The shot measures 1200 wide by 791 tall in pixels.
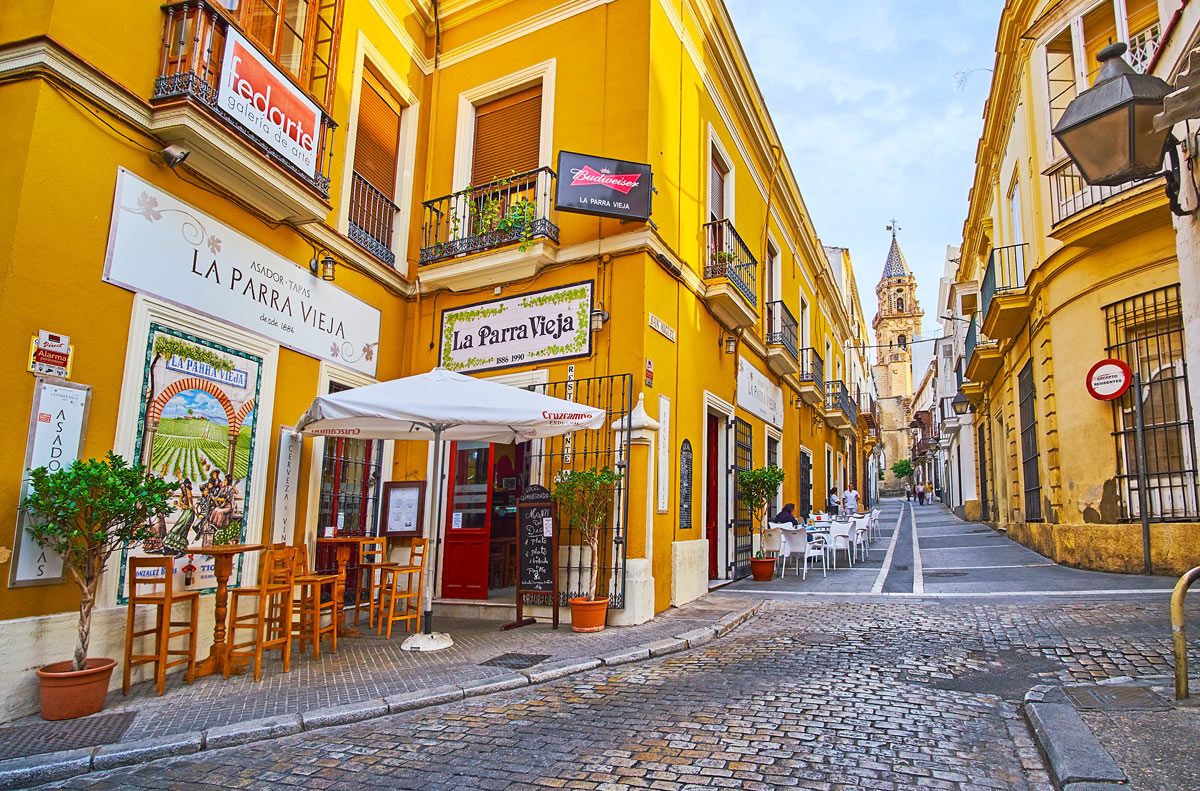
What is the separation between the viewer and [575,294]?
9.12 meters

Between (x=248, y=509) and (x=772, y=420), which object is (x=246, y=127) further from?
(x=772, y=420)

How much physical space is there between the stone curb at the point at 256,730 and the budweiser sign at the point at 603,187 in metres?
4.95

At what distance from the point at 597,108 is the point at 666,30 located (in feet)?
4.82

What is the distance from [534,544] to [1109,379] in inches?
325

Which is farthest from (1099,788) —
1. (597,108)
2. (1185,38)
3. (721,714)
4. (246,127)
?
(597,108)

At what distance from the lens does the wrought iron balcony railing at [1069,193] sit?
34.7ft

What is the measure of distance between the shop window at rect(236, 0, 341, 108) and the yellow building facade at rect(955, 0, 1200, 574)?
30.8ft

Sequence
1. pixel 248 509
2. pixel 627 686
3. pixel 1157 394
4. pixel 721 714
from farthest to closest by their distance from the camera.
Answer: pixel 1157 394
pixel 248 509
pixel 627 686
pixel 721 714

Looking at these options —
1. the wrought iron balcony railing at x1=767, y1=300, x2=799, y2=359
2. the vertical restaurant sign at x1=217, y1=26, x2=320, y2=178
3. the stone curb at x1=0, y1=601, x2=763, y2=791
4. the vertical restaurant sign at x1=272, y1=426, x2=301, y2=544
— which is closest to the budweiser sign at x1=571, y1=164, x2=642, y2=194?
the vertical restaurant sign at x1=217, y1=26, x2=320, y2=178

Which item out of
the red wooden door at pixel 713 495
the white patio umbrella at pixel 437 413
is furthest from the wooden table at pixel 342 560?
the red wooden door at pixel 713 495

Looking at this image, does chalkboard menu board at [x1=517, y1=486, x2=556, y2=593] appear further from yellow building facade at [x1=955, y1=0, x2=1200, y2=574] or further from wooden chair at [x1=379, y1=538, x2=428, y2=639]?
yellow building facade at [x1=955, y1=0, x2=1200, y2=574]

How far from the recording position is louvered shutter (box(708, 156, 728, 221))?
37.6ft

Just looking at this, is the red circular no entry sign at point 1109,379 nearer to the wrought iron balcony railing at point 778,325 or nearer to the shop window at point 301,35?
the wrought iron balcony railing at point 778,325

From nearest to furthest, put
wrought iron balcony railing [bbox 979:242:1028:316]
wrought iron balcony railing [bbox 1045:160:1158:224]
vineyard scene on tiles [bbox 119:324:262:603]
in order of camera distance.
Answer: vineyard scene on tiles [bbox 119:324:262:603] → wrought iron balcony railing [bbox 1045:160:1158:224] → wrought iron balcony railing [bbox 979:242:1028:316]
